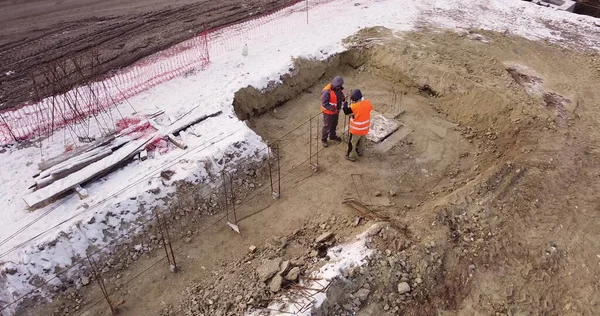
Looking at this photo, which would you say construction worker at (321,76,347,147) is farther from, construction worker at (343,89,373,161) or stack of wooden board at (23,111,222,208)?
stack of wooden board at (23,111,222,208)

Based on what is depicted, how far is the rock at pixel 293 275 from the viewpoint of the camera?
20.7ft

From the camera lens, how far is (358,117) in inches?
320

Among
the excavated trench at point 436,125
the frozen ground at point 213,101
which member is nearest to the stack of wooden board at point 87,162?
the frozen ground at point 213,101

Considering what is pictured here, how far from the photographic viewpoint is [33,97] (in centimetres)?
938

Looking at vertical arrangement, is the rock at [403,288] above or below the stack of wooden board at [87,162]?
below

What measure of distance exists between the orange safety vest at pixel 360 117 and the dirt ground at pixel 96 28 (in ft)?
20.1

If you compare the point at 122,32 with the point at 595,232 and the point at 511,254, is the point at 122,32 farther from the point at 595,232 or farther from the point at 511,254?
the point at 595,232

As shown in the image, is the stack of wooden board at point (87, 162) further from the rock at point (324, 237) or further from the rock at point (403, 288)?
the rock at point (403, 288)

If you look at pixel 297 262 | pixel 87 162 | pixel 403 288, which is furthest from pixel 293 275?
pixel 87 162

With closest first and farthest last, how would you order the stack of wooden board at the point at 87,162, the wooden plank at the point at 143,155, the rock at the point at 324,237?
the stack of wooden board at the point at 87,162, the rock at the point at 324,237, the wooden plank at the point at 143,155

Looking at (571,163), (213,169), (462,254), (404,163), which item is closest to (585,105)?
(571,163)

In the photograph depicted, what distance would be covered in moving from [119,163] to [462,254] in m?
6.12

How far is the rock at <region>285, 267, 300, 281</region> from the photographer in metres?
6.30

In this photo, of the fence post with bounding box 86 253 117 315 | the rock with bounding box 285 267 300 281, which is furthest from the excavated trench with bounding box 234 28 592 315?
the fence post with bounding box 86 253 117 315
